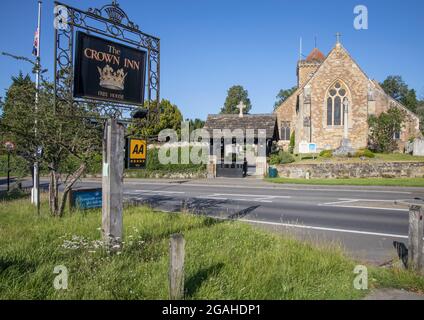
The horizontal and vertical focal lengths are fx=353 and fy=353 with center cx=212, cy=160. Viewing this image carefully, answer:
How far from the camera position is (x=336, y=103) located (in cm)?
4016

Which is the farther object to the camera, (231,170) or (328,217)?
(231,170)

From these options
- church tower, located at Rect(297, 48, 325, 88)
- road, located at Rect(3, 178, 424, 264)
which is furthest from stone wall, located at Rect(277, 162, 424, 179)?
church tower, located at Rect(297, 48, 325, 88)

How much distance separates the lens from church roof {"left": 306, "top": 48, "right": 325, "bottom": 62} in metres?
62.1

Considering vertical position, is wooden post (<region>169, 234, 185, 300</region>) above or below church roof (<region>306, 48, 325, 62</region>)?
below

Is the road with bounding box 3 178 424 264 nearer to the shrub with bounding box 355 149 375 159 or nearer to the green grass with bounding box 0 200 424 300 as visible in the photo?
the green grass with bounding box 0 200 424 300

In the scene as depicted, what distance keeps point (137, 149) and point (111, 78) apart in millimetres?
1496

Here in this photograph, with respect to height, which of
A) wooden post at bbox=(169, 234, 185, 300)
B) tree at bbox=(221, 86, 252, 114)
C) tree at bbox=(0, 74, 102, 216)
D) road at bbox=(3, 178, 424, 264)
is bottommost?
road at bbox=(3, 178, 424, 264)

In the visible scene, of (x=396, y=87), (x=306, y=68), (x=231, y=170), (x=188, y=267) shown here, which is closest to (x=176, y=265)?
(x=188, y=267)

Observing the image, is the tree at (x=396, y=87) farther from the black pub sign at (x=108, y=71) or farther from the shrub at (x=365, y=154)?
the black pub sign at (x=108, y=71)

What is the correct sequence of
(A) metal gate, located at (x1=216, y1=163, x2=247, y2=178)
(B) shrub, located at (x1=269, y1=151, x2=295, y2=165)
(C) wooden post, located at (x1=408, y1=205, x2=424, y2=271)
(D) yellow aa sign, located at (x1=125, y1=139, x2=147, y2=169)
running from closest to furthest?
1. (C) wooden post, located at (x1=408, y1=205, x2=424, y2=271)
2. (D) yellow aa sign, located at (x1=125, y1=139, x2=147, y2=169)
3. (A) metal gate, located at (x1=216, y1=163, x2=247, y2=178)
4. (B) shrub, located at (x1=269, y1=151, x2=295, y2=165)

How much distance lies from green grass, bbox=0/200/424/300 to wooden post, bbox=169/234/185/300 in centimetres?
28

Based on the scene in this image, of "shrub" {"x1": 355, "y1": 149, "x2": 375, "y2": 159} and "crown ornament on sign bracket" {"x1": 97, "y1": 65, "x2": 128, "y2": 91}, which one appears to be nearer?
"crown ornament on sign bracket" {"x1": 97, "y1": 65, "x2": 128, "y2": 91}

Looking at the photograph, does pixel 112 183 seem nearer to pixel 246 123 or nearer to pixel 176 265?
pixel 176 265
